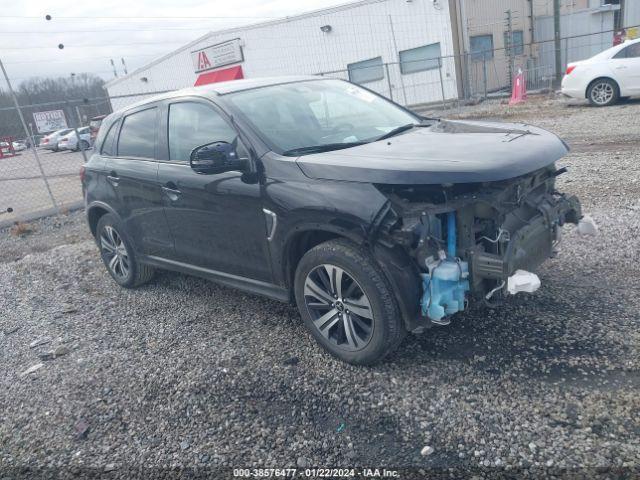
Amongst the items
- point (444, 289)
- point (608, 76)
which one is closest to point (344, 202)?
point (444, 289)

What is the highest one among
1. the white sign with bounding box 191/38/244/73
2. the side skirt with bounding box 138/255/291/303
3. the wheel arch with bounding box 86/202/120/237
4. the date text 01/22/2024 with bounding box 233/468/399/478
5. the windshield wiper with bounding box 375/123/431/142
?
the white sign with bounding box 191/38/244/73

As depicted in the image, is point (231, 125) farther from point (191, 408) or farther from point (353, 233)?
point (191, 408)

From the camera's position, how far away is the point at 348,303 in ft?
11.3

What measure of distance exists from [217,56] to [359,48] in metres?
8.40

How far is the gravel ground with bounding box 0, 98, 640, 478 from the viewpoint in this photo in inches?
109

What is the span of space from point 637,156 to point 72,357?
766 cm

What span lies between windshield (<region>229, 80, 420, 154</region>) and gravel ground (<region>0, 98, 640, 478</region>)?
1.46 metres

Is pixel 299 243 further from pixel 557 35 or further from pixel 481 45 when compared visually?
pixel 481 45

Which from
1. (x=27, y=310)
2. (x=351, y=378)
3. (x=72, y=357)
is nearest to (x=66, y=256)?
(x=27, y=310)

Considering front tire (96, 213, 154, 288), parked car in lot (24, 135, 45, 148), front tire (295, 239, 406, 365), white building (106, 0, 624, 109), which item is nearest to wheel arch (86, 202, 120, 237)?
front tire (96, 213, 154, 288)

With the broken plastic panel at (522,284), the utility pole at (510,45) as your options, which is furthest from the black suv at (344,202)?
the utility pole at (510,45)

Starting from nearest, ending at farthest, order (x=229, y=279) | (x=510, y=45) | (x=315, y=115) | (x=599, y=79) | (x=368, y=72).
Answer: (x=315, y=115) < (x=229, y=279) < (x=599, y=79) < (x=510, y=45) < (x=368, y=72)

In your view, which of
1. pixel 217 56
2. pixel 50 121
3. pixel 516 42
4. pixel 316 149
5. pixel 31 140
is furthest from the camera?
pixel 217 56

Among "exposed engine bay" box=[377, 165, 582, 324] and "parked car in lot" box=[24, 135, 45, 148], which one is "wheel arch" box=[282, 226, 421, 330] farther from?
"parked car in lot" box=[24, 135, 45, 148]
